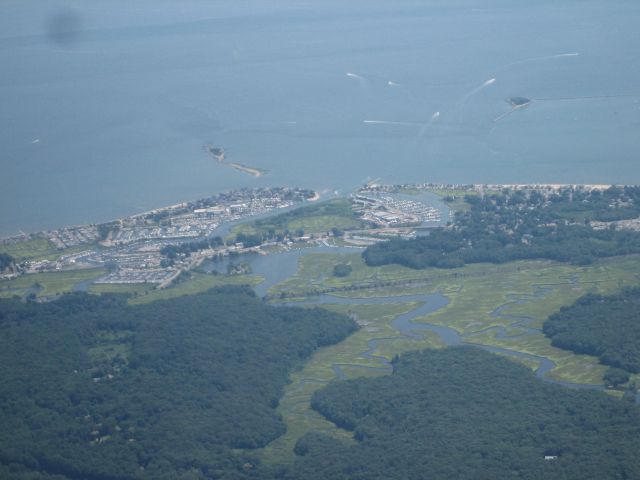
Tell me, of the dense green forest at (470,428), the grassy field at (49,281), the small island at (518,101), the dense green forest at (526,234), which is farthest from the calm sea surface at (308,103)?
the dense green forest at (470,428)

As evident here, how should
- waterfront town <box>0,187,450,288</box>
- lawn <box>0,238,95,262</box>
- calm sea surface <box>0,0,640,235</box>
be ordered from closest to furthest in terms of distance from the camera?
waterfront town <box>0,187,450,288</box> → lawn <box>0,238,95,262</box> → calm sea surface <box>0,0,640,235</box>

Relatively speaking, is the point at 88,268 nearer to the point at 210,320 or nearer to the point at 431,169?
the point at 210,320

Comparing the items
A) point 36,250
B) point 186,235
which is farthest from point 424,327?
point 36,250

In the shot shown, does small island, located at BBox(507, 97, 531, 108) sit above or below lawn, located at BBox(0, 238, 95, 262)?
above

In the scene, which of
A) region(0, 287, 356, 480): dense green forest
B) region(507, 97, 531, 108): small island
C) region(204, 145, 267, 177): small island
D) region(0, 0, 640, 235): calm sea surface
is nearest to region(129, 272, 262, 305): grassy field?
region(0, 287, 356, 480): dense green forest

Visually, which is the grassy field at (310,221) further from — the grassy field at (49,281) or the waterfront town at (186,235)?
the grassy field at (49,281)

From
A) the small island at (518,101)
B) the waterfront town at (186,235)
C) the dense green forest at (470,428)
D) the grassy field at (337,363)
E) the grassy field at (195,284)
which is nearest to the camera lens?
the dense green forest at (470,428)

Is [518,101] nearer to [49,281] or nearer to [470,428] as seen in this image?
[49,281]

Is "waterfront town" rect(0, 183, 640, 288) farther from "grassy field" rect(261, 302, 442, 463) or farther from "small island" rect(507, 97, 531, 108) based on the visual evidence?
"small island" rect(507, 97, 531, 108)
